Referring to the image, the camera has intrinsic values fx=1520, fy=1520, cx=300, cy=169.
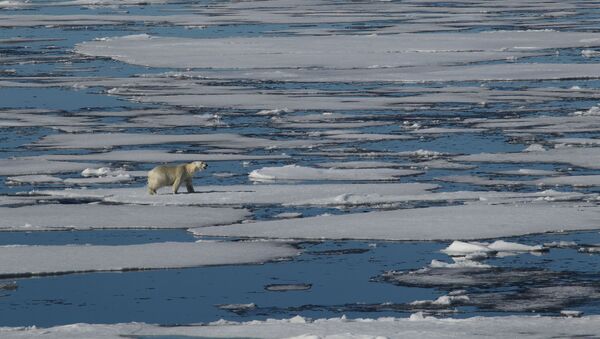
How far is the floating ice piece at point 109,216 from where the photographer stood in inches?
361

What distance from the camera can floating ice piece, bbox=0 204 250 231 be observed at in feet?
30.1

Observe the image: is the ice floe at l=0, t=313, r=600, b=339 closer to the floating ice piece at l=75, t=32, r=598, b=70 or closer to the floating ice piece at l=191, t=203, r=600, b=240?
the floating ice piece at l=191, t=203, r=600, b=240

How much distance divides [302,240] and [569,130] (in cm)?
570

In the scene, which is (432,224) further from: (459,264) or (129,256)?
(129,256)

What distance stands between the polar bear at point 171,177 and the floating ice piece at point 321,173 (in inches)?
29.5

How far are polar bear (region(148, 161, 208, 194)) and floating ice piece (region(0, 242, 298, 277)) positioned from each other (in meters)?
1.91

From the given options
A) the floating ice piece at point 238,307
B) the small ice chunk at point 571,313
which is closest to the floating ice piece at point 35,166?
the floating ice piece at point 238,307

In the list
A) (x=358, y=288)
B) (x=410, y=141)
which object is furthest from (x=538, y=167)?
(x=358, y=288)

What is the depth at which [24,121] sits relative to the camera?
14992 millimetres

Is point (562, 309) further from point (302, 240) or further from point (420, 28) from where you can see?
point (420, 28)

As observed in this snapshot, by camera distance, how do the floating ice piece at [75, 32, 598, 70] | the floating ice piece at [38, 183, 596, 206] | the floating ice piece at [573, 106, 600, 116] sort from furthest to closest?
1. the floating ice piece at [75, 32, 598, 70]
2. the floating ice piece at [573, 106, 600, 116]
3. the floating ice piece at [38, 183, 596, 206]

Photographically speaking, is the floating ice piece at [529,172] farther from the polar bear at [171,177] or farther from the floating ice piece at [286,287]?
the floating ice piece at [286,287]

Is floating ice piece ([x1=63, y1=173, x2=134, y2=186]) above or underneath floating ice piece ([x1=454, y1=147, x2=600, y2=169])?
above

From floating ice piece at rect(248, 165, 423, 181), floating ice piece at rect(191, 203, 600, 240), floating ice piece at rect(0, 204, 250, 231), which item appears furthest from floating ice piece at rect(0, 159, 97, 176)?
floating ice piece at rect(191, 203, 600, 240)
